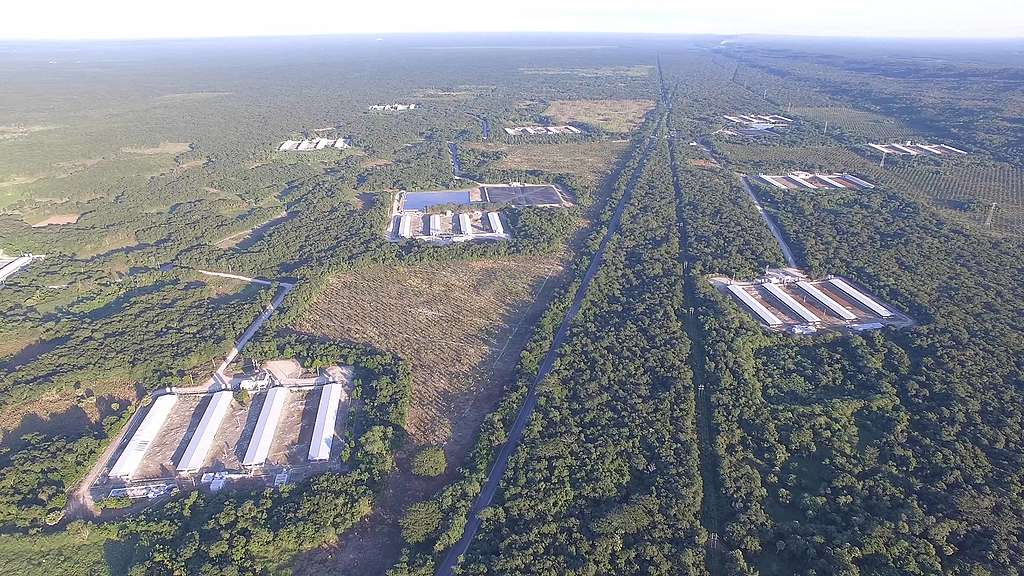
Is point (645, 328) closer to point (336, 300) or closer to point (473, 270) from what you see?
point (473, 270)

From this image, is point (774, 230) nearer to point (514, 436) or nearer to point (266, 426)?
point (514, 436)

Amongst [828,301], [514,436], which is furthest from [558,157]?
[514,436]

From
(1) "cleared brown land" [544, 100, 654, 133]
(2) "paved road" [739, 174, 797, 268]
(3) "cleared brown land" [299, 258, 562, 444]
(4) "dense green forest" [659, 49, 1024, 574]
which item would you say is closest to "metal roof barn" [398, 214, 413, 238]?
(3) "cleared brown land" [299, 258, 562, 444]

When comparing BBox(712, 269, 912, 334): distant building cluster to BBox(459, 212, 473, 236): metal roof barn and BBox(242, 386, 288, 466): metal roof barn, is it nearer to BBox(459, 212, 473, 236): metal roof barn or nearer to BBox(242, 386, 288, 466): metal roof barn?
BBox(459, 212, 473, 236): metal roof barn

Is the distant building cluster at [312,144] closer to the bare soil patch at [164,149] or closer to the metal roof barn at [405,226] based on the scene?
the bare soil patch at [164,149]

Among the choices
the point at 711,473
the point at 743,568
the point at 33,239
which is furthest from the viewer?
the point at 33,239

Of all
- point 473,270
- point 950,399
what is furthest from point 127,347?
point 950,399
